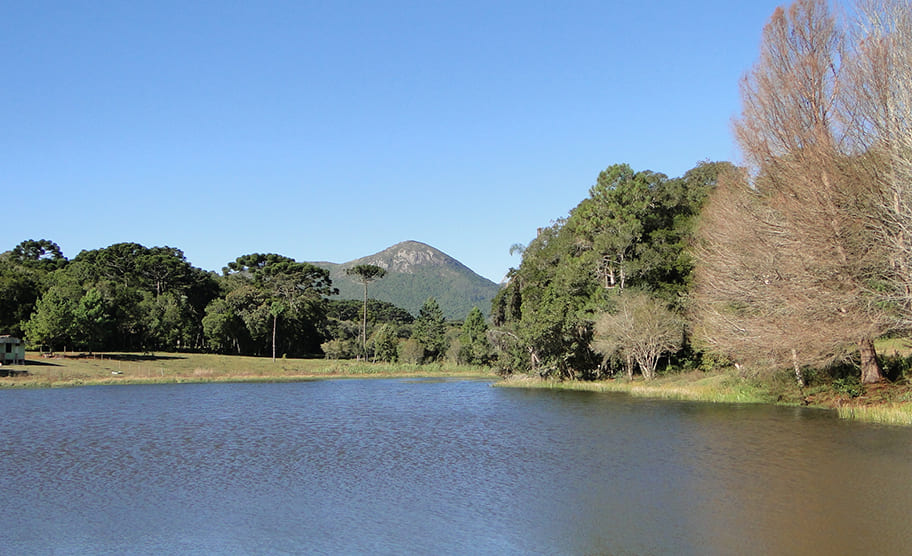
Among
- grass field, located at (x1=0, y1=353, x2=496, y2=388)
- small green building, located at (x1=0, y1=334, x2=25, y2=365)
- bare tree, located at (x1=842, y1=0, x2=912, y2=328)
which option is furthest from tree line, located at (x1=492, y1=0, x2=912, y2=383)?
small green building, located at (x1=0, y1=334, x2=25, y2=365)

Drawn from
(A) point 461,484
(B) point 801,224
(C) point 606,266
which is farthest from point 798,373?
(A) point 461,484

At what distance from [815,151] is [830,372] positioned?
12486 millimetres

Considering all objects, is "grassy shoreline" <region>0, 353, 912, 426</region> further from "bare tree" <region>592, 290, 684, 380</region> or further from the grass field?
"bare tree" <region>592, 290, 684, 380</region>

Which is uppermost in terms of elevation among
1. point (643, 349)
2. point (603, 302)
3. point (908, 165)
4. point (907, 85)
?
point (907, 85)

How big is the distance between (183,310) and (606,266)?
6513 centimetres

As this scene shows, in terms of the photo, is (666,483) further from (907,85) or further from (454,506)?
(907,85)

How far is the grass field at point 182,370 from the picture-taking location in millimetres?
59312

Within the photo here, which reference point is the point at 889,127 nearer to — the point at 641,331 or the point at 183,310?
the point at 641,331

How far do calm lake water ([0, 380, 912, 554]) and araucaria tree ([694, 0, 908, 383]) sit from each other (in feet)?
12.3

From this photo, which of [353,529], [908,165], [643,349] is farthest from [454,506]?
[643,349]

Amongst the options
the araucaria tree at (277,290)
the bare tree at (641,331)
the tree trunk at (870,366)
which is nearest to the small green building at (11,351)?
the araucaria tree at (277,290)

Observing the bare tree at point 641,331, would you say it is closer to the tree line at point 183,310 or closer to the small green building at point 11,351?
the tree line at point 183,310

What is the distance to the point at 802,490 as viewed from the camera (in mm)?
16500

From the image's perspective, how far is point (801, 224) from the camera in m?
28.4
